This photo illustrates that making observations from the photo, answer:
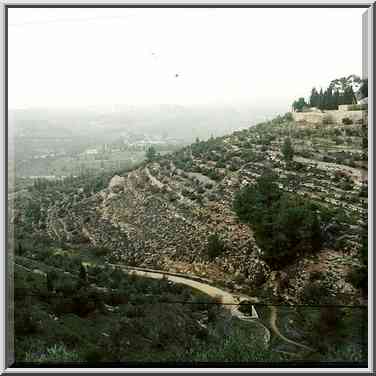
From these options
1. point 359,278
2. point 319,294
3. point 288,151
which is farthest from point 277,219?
point 359,278

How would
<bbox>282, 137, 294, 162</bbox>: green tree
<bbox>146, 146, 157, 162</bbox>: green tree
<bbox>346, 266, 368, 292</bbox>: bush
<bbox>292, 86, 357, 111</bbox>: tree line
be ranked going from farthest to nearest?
<bbox>146, 146, 157, 162</bbox>: green tree, <bbox>282, 137, 294, 162</bbox>: green tree, <bbox>292, 86, 357, 111</bbox>: tree line, <bbox>346, 266, 368, 292</bbox>: bush

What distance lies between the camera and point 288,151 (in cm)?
569

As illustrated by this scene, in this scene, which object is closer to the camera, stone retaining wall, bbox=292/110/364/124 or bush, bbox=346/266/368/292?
bush, bbox=346/266/368/292

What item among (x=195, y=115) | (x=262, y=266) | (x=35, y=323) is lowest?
(x=35, y=323)

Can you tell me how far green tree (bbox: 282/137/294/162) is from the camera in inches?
224

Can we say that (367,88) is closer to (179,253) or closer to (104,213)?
(179,253)

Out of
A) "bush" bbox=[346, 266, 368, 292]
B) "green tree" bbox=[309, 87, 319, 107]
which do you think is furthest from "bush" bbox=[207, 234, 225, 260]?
"green tree" bbox=[309, 87, 319, 107]

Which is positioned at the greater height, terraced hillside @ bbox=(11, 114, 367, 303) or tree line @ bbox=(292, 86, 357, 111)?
tree line @ bbox=(292, 86, 357, 111)

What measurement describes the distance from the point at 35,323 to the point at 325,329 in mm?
2761

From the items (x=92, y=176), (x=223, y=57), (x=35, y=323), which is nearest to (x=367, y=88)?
(x=223, y=57)

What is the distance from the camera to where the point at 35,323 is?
5648mm

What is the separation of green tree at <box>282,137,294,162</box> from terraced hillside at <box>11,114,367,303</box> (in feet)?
0.11

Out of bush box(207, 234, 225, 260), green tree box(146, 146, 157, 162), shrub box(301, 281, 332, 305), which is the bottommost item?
shrub box(301, 281, 332, 305)

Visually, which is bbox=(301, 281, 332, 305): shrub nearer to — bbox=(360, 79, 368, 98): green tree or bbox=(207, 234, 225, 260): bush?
bbox=(207, 234, 225, 260): bush
